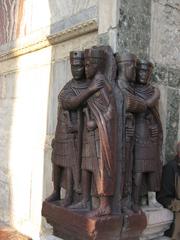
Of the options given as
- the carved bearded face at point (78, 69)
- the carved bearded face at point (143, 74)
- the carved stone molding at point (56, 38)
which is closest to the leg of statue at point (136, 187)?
the carved bearded face at point (143, 74)

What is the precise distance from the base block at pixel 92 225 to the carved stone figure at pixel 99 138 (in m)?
0.05

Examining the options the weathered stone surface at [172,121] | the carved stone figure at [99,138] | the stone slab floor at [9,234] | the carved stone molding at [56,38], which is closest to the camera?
the carved stone figure at [99,138]

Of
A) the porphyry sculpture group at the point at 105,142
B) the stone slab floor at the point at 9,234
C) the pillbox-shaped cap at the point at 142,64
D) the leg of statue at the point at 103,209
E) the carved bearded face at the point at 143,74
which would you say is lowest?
the stone slab floor at the point at 9,234

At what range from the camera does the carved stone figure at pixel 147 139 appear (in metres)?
2.24

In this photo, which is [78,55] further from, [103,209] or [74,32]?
[103,209]

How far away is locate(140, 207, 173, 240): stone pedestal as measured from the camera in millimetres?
2322

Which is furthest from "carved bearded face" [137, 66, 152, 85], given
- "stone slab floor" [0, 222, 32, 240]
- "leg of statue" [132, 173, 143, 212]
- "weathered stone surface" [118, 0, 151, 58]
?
"stone slab floor" [0, 222, 32, 240]

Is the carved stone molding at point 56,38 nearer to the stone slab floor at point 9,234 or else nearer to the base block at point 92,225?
the base block at point 92,225

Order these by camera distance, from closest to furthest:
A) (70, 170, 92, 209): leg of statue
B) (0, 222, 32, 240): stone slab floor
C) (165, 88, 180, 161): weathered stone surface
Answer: (70, 170, 92, 209): leg of statue < (165, 88, 180, 161): weathered stone surface < (0, 222, 32, 240): stone slab floor

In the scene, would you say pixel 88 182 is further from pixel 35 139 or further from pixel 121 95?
pixel 35 139

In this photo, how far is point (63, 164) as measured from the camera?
230cm

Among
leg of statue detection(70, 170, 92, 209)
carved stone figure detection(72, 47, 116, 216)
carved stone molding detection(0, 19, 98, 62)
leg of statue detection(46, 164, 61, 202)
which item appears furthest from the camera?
carved stone molding detection(0, 19, 98, 62)

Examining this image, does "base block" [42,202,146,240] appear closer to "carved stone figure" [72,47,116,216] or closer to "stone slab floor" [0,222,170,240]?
"carved stone figure" [72,47,116,216]

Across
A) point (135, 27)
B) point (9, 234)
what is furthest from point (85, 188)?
point (9, 234)
